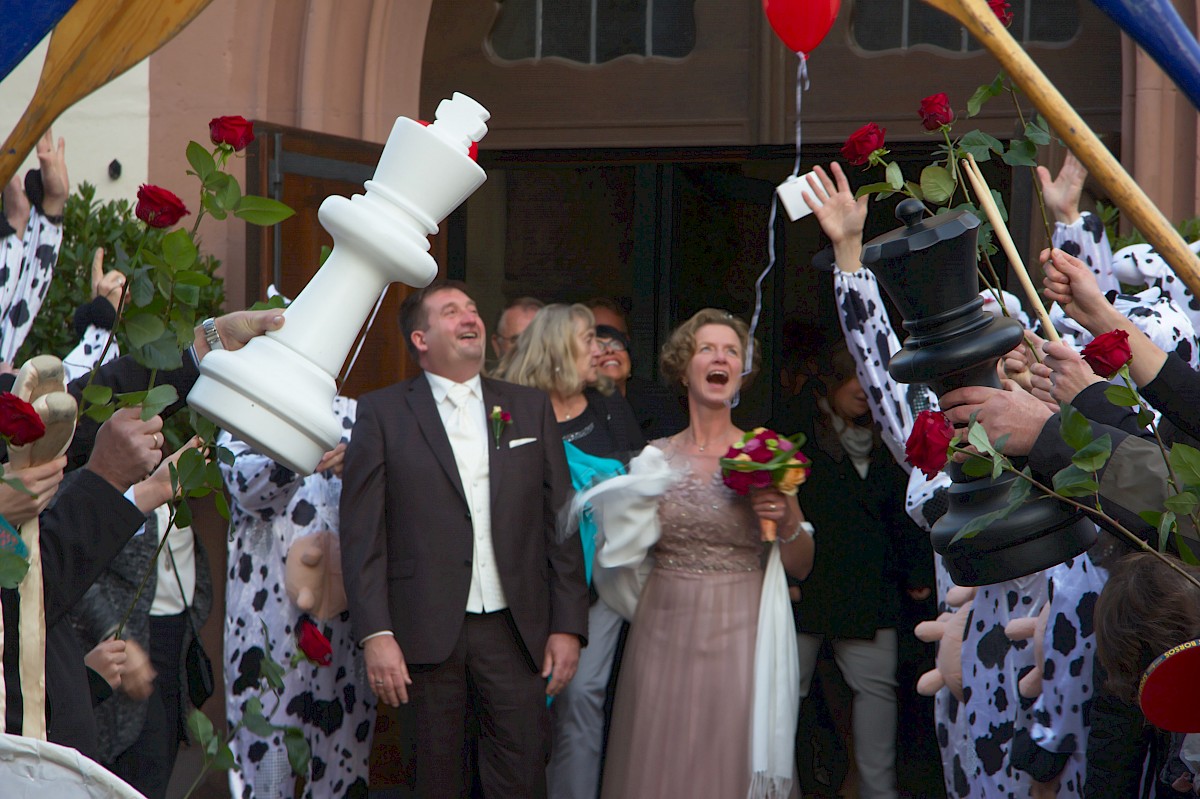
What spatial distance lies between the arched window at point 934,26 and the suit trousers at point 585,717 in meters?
2.93

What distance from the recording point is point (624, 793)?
4.35 metres

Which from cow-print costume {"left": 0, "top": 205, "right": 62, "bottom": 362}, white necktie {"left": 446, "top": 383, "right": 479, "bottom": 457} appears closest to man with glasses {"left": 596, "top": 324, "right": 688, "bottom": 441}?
white necktie {"left": 446, "top": 383, "right": 479, "bottom": 457}

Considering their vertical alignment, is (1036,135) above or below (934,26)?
below

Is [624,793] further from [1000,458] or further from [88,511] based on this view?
[1000,458]

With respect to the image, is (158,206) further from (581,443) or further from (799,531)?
(581,443)

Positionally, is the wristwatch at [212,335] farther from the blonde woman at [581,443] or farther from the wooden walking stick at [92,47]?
the blonde woman at [581,443]

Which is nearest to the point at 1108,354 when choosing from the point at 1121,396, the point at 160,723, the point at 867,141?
the point at 1121,396

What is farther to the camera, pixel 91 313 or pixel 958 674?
pixel 91 313

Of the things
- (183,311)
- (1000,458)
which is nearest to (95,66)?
(183,311)

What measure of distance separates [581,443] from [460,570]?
0.90 metres

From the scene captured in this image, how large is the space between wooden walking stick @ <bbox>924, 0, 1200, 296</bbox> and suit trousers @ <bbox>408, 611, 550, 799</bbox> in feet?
10.2

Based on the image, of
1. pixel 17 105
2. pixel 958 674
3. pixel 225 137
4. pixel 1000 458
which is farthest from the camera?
pixel 17 105

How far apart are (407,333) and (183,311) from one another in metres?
2.49

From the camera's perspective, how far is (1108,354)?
6.16ft
